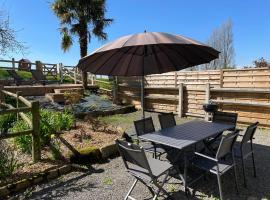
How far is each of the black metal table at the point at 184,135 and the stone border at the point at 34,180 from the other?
5.18 feet

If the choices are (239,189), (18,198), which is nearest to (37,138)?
(18,198)

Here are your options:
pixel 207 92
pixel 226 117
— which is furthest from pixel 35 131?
pixel 207 92

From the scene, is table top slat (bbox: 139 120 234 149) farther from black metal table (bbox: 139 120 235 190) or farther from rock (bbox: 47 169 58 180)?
rock (bbox: 47 169 58 180)

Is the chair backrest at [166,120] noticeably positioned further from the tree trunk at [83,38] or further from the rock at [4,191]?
the tree trunk at [83,38]

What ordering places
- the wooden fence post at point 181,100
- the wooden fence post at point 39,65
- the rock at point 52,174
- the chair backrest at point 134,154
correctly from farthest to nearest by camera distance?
the wooden fence post at point 39,65
the wooden fence post at point 181,100
the rock at point 52,174
the chair backrest at point 134,154

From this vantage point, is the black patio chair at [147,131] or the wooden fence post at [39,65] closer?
the black patio chair at [147,131]

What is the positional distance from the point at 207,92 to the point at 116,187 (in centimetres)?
618

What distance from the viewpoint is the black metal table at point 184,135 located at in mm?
3790

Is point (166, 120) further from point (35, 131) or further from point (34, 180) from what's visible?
point (34, 180)

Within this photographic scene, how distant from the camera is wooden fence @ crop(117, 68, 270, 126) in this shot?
8.28m

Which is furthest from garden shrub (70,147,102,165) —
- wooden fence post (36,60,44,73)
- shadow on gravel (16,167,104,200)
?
wooden fence post (36,60,44,73)

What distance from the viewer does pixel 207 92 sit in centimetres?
931

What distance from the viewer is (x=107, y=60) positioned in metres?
4.77

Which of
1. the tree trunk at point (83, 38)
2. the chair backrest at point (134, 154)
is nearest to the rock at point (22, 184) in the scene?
the chair backrest at point (134, 154)
